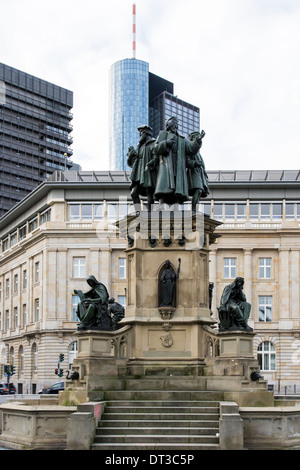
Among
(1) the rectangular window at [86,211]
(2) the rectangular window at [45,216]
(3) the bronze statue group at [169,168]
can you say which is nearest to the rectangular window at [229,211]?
(1) the rectangular window at [86,211]

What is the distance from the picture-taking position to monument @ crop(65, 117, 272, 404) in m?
17.1

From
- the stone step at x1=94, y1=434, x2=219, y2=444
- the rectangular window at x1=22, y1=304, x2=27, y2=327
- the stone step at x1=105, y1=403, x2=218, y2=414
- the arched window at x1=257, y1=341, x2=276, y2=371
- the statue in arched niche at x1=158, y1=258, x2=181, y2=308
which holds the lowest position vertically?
the arched window at x1=257, y1=341, x2=276, y2=371

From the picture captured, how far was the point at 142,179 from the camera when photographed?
19.6 m

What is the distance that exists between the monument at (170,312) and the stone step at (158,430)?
5.70 ft

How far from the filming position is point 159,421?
1509cm

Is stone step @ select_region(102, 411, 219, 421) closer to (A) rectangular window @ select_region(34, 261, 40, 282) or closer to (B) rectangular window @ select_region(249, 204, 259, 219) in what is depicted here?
(B) rectangular window @ select_region(249, 204, 259, 219)

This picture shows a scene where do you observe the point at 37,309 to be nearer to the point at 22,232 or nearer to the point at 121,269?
the point at 121,269

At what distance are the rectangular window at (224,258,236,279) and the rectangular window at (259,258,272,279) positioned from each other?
2580 millimetres

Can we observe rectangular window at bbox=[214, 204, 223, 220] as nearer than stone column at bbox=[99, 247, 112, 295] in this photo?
No

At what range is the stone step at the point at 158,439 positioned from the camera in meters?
14.4

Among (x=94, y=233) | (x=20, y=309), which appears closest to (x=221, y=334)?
(x=94, y=233)

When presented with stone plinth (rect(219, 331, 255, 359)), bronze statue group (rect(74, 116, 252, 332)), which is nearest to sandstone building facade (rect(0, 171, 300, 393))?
bronze statue group (rect(74, 116, 252, 332))

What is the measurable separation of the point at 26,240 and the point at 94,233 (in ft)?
36.2
